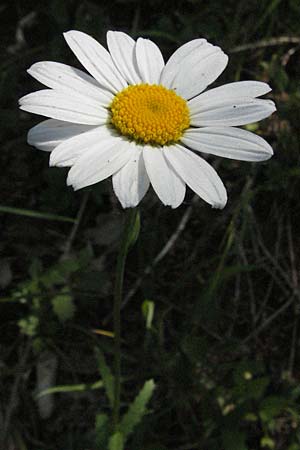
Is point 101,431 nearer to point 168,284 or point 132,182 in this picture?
point 168,284

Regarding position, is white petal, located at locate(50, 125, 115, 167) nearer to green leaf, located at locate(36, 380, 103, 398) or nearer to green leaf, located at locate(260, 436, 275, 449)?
green leaf, located at locate(36, 380, 103, 398)

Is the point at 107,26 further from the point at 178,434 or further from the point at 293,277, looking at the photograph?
the point at 178,434

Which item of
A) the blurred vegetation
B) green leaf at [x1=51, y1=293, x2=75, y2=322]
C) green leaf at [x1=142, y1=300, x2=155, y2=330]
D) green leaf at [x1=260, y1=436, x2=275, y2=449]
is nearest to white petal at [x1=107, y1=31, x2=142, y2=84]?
the blurred vegetation

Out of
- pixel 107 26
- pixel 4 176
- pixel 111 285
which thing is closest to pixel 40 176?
pixel 4 176

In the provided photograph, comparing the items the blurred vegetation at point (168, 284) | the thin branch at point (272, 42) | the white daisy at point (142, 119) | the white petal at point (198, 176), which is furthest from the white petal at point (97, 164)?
the thin branch at point (272, 42)

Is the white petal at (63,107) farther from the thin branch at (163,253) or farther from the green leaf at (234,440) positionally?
the green leaf at (234,440)

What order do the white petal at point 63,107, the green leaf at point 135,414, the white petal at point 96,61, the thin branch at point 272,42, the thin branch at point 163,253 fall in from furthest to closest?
the thin branch at point 272,42, the thin branch at point 163,253, the green leaf at point 135,414, the white petal at point 96,61, the white petal at point 63,107
